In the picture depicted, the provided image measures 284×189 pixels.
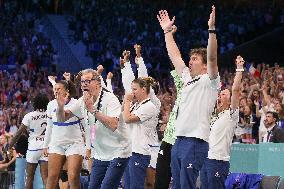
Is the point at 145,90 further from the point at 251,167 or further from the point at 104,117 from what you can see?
the point at 251,167

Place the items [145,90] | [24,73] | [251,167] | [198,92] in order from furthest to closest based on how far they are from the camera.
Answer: [24,73] < [251,167] < [145,90] < [198,92]

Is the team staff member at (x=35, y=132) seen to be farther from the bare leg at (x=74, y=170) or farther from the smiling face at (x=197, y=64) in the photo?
the smiling face at (x=197, y=64)

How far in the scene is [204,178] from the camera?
11336 millimetres

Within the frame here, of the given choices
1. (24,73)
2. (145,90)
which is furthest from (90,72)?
(24,73)

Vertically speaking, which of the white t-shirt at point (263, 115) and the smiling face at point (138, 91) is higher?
the smiling face at point (138, 91)

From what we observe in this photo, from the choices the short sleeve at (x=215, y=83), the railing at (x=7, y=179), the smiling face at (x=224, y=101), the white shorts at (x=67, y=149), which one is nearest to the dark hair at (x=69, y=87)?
the white shorts at (x=67, y=149)

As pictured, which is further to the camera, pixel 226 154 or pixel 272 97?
pixel 272 97

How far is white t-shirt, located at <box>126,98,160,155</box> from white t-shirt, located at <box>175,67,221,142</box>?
2880 mm

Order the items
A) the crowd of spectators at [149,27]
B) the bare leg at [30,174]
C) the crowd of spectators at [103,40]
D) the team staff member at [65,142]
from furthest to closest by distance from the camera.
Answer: the crowd of spectators at [149,27]
the crowd of spectators at [103,40]
the bare leg at [30,174]
the team staff member at [65,142]

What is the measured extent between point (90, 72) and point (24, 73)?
1733 cm

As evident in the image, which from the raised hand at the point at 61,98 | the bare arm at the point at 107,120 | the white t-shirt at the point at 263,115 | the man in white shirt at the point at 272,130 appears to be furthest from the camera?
the white t-shirt at the point at 263,115

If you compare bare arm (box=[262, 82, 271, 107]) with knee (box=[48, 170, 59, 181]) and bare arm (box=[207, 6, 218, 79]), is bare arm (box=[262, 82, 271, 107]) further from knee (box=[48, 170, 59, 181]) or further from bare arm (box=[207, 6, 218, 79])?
bare arm (box=[207, 6, 218, 79])

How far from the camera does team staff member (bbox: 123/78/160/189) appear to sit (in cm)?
1175

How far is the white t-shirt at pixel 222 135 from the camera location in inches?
437
